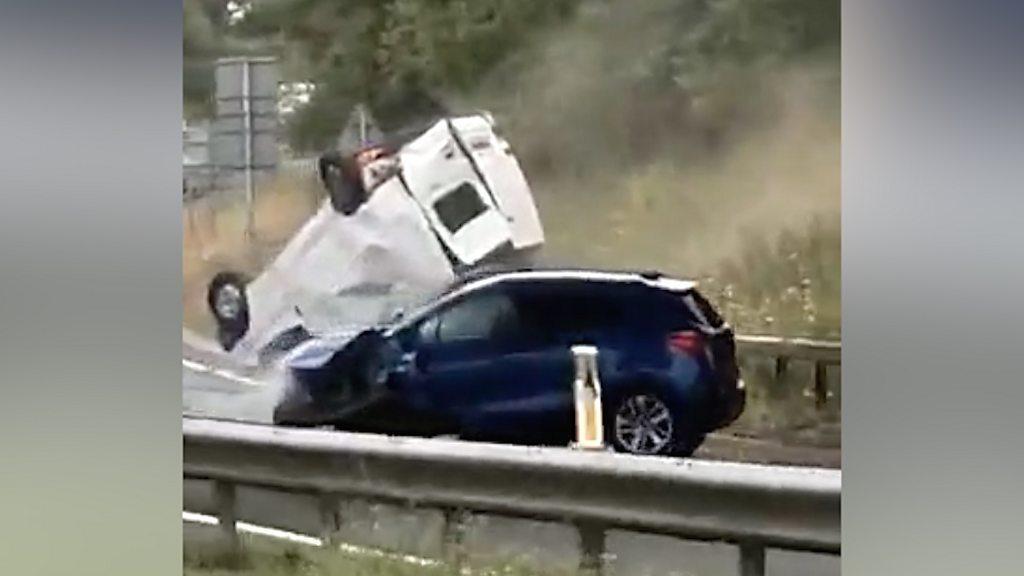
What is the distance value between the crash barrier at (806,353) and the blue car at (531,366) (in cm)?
5

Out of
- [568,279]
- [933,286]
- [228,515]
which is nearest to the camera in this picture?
[933,286]

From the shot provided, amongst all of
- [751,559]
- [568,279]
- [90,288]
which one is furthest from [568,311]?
[90,288]

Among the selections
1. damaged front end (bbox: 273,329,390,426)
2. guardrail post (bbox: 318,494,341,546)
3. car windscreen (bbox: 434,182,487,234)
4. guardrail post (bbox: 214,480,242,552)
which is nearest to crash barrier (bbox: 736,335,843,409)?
car windscreen (bbox: 434,182,487,234)

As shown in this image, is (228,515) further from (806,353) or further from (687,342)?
(806,353)

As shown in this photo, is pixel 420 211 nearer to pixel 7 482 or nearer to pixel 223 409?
pixel 223 409

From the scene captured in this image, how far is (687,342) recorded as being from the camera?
1744 mm

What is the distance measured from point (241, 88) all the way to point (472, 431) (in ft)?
2.03

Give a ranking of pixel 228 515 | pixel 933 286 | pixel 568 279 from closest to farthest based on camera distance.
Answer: pixel 933 286
pixel 568 279
pixel 228 515

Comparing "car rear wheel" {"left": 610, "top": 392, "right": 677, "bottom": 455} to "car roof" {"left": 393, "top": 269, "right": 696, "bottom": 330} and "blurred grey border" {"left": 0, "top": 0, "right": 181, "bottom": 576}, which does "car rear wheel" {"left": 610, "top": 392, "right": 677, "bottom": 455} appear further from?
"blurred grey border" {"left": 0, "top": 0, "right": 181, "bottom": 576}

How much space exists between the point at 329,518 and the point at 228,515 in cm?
16

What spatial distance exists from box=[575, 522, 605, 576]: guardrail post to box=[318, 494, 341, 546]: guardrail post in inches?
14.3

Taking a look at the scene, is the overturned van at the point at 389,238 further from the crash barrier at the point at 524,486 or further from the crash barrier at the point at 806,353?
the crash barrier at the point at 806,353

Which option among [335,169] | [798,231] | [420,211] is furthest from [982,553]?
[335,169]

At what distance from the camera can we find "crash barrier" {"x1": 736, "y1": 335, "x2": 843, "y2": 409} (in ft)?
5.54
